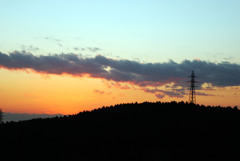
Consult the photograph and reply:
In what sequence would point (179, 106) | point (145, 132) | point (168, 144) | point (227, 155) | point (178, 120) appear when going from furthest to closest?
point (179, 106)
point (178, 120)
point (145, 132)
point (168, 144)
point (227, 155)

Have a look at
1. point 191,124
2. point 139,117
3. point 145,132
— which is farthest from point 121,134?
point 191,124

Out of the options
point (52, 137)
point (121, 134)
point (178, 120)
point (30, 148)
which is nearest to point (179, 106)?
point (178, 120)

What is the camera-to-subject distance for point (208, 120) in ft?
129

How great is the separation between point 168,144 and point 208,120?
31.7ft

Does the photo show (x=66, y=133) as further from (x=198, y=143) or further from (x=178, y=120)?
(x=198, y=143)

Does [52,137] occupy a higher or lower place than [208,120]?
lower

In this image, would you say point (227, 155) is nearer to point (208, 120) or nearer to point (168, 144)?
point (168, 144)

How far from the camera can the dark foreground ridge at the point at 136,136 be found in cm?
3119

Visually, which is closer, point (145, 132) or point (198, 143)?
point (198, 143)

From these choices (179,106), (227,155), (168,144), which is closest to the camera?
(227,155)

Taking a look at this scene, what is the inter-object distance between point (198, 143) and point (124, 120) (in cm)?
1214

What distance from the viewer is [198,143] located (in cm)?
3256

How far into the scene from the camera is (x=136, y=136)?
35.2m

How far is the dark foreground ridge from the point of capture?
31.2 metres
